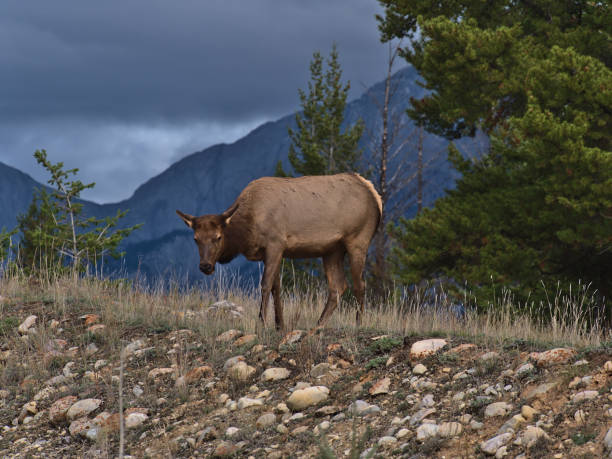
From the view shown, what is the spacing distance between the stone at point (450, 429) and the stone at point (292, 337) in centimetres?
268

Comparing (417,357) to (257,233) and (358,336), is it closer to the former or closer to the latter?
(358,336)

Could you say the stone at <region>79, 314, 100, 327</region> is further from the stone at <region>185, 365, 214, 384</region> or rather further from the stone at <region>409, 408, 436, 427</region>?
the stone at <region>409, 408, 436, 427</region>

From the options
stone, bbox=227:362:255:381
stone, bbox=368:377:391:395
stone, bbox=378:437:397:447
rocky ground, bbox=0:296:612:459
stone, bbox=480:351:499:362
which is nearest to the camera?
rocky ground, bbox=0:296:612:459

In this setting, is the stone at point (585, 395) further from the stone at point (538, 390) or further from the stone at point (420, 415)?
the stone at point (420, 415)

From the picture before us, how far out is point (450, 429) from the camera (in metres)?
4.59

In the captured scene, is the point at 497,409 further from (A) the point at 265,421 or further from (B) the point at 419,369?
(A) the point at 265,421

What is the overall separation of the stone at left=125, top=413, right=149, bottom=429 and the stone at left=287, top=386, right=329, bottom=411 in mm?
1443

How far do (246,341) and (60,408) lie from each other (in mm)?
2079

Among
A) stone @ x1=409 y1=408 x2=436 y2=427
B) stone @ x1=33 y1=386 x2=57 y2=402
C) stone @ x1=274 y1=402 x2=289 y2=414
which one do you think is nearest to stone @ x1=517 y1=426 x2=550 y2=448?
stone @ x1=409 y1=408 x2=436 y2=427

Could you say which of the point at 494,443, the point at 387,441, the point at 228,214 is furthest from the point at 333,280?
the point at 494,443

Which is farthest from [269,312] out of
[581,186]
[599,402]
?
[581,186]

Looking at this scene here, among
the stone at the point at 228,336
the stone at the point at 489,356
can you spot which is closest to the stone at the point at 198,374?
the stone at the point at 228,336

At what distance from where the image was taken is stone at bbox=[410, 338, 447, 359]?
6.11 metres

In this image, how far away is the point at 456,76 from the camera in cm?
1505
